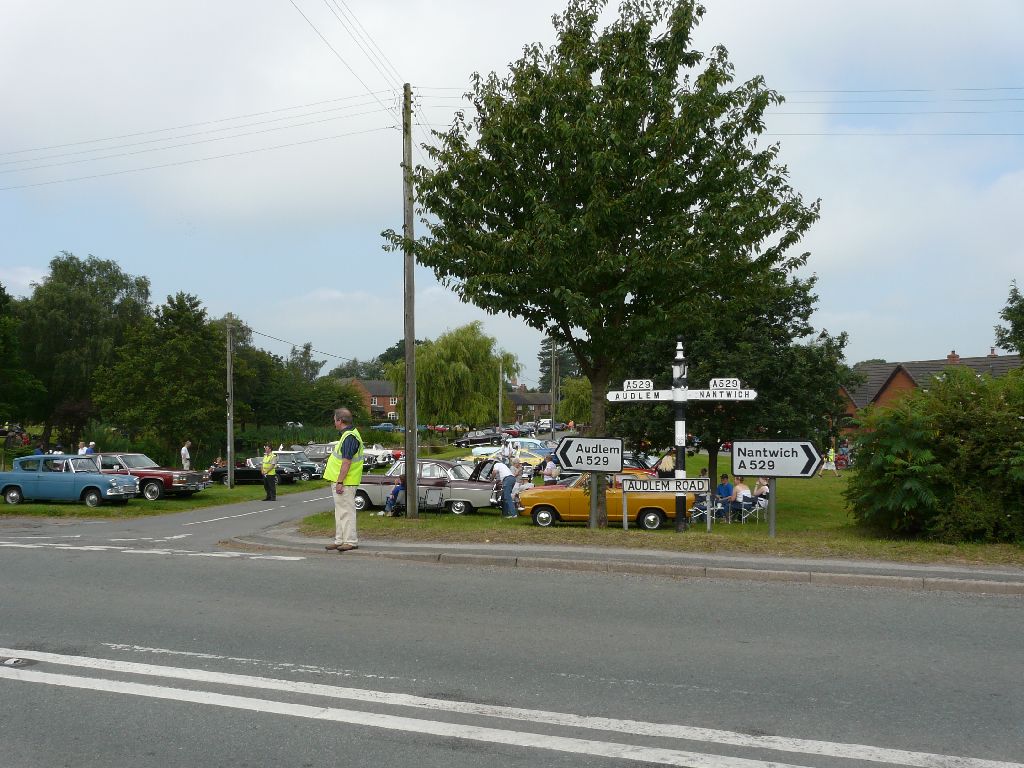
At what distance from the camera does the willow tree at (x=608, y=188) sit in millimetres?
12922

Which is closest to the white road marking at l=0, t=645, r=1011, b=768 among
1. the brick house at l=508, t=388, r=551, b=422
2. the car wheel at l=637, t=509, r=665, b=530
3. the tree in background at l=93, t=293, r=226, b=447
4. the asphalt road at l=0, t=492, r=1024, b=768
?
the asphalt road at l=0, t=492, r=1024, b=768

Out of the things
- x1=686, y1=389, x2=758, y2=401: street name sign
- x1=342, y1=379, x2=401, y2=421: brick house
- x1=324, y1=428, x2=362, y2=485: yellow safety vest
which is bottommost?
x1=324, y1=428, x2=362, y2=485: yellow safety vest

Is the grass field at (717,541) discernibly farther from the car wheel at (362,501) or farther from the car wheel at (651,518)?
the car wheel at (362,501)

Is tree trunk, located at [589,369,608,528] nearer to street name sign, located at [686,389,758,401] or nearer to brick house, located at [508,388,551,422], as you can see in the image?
street name sign, located at [686,389,758,401]

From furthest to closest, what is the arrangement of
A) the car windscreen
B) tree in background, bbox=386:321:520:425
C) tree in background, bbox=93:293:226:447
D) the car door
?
tree in background, bbox=386:321:520:425 < tree in background, bbox=93:293:226:447 < the car windscreen < the car door

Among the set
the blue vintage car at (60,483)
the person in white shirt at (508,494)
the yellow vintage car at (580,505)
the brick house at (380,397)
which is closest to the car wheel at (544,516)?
the yellow vintage car at (580,505)

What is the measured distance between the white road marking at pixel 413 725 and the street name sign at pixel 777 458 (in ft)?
29.3

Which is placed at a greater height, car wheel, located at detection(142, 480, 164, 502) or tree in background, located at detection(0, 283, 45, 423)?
tree in background, located at detection(0, 283, 45, 423)

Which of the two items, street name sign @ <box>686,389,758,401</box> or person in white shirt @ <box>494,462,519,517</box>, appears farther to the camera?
person in white shirt @ <box>494,462,519,517</box>

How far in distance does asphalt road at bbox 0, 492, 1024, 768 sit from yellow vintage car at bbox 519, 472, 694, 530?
Answer: 900cm

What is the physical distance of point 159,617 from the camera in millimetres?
7656

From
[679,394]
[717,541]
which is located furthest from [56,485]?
[717,541]

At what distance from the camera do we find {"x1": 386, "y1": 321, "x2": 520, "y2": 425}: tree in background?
2594 inches

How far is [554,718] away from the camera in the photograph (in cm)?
502
